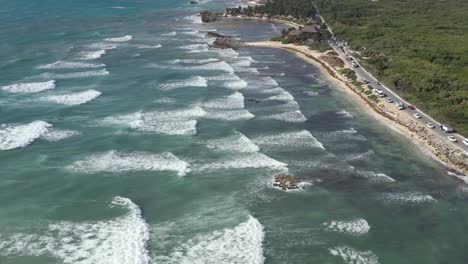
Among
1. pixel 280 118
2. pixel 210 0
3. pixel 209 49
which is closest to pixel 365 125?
pixel 280 118

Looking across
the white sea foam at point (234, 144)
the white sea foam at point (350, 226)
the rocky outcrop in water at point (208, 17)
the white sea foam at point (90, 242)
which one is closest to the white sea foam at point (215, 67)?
the white sea foam at point (234, 144)

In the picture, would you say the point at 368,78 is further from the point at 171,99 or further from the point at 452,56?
the point at 171,99

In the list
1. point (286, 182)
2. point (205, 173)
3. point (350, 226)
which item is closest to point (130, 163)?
point (205, 173)

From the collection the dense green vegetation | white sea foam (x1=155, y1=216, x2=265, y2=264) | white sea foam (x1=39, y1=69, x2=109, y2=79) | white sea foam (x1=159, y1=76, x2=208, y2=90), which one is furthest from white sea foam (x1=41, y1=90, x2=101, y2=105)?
the dense green vegetation

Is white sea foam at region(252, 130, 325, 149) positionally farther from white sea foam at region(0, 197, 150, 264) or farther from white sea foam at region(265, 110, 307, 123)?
white sea foam at region(0, 197, 150, 264)

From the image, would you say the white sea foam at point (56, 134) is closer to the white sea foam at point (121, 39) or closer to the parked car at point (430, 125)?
the parked car at point (430, 125)

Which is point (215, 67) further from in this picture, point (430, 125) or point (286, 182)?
point (286, 182)
